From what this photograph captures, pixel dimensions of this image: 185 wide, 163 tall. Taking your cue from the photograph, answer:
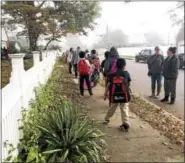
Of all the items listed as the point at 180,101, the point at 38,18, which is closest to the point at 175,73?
the point at 180,101

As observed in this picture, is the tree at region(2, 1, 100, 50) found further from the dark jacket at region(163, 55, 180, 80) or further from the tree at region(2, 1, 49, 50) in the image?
the dark jacket at region(163, 55, 180, 80)

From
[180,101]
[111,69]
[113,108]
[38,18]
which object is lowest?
[180,101]

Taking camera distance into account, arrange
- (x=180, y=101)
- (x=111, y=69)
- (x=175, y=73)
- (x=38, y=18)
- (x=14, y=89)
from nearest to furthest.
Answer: (x=14, y=89)
(x=111, y=69)
(x=175, y=73)
(x=180, y=101)
(x=38, y=18)

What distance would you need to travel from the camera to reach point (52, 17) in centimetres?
2423

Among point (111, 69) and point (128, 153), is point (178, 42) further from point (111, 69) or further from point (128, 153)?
point (128, 153)

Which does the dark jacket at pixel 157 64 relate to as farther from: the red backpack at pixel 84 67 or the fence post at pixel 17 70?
the fence post at pixel 17 70

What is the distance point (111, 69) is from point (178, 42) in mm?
23308

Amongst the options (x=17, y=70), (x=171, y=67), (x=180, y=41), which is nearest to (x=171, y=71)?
(x=171, y=67)

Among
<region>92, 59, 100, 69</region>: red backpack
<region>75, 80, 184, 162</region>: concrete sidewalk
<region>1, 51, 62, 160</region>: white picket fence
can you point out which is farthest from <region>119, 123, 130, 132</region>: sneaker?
<region>92, 59, 100, 69</region>: red backpack

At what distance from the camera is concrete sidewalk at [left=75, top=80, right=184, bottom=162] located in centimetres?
439

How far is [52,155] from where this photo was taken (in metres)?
3.93

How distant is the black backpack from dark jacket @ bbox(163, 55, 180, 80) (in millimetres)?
3207

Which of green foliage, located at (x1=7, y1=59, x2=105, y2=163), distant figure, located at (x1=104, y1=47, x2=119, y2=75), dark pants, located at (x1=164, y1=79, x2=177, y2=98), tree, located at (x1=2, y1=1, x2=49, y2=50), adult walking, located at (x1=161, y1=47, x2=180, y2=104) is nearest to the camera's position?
green foliage, located at (x1=7, y1=59, x2=105, y2=163)

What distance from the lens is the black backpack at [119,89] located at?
17.8 feet
